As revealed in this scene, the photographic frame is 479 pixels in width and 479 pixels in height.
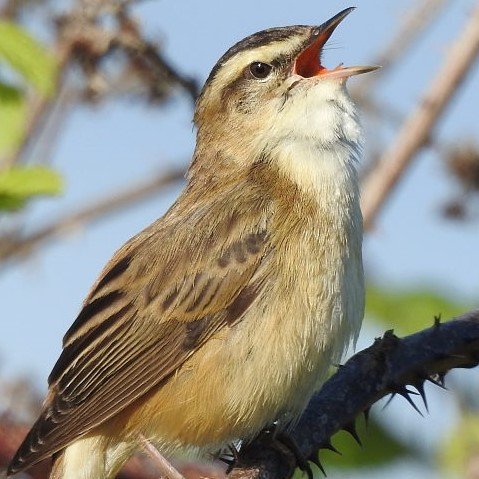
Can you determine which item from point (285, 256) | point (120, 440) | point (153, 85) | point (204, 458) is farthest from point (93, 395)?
point (153, 85)

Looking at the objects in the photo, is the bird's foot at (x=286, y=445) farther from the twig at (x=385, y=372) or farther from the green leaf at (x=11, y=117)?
the green leaf at (x=11, y=117)

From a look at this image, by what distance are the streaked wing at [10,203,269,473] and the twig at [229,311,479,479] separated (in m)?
0.60

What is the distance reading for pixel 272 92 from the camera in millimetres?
6160

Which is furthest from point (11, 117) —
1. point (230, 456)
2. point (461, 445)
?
point (461, 445)

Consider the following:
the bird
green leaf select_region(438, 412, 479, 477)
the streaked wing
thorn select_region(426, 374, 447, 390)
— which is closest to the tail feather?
the bird

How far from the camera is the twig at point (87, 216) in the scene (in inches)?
263

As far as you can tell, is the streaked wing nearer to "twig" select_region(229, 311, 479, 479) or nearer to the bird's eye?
"twig" select_region(229, 311, 479, 479)

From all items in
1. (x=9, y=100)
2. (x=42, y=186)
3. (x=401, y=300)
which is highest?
(x=401, y=300)

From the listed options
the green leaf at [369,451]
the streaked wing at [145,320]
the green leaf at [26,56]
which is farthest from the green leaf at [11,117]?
the green leaf at [369,451]

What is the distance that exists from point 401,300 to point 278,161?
1.46 meters

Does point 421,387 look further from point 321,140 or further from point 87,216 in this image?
point 87,216

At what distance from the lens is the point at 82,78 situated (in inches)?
264

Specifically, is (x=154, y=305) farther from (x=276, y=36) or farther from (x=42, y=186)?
(x=276, y=36)

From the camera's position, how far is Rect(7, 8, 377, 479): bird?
17.8ft
